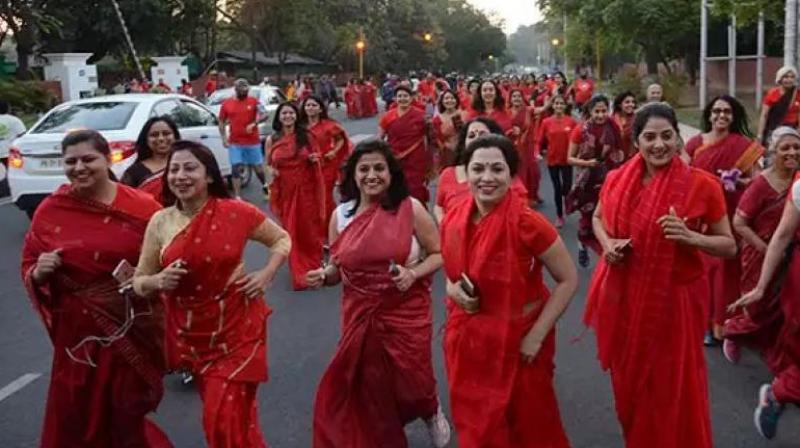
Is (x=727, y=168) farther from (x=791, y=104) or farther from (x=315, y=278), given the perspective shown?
(x=791, y=104)

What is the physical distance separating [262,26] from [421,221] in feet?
155

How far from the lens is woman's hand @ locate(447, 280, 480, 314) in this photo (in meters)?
3.67

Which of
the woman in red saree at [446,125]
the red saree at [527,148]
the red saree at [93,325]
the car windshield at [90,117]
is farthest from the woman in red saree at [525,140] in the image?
the red saree at [93,325]

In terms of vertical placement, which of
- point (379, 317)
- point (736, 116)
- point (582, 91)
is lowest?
point (379, 317)

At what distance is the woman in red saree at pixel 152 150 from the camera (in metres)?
5.80

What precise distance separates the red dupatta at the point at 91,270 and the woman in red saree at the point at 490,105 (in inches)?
256

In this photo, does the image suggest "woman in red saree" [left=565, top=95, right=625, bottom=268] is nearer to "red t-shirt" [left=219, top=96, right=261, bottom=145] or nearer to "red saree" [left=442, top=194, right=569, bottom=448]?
"red saree" [left=442, top=194, right=569, bottom=448]

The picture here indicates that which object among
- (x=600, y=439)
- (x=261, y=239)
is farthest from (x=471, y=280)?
(x=600, y=439)

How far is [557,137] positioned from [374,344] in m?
7.27

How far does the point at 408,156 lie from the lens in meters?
10.2

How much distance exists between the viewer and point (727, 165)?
6.40 meters

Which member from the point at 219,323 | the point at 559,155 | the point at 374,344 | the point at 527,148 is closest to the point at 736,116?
the point at 374,344

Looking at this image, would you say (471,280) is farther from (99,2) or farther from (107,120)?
(99,2)

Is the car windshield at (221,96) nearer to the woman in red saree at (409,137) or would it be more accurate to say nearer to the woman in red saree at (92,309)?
the woman in red saree at (409,137)
